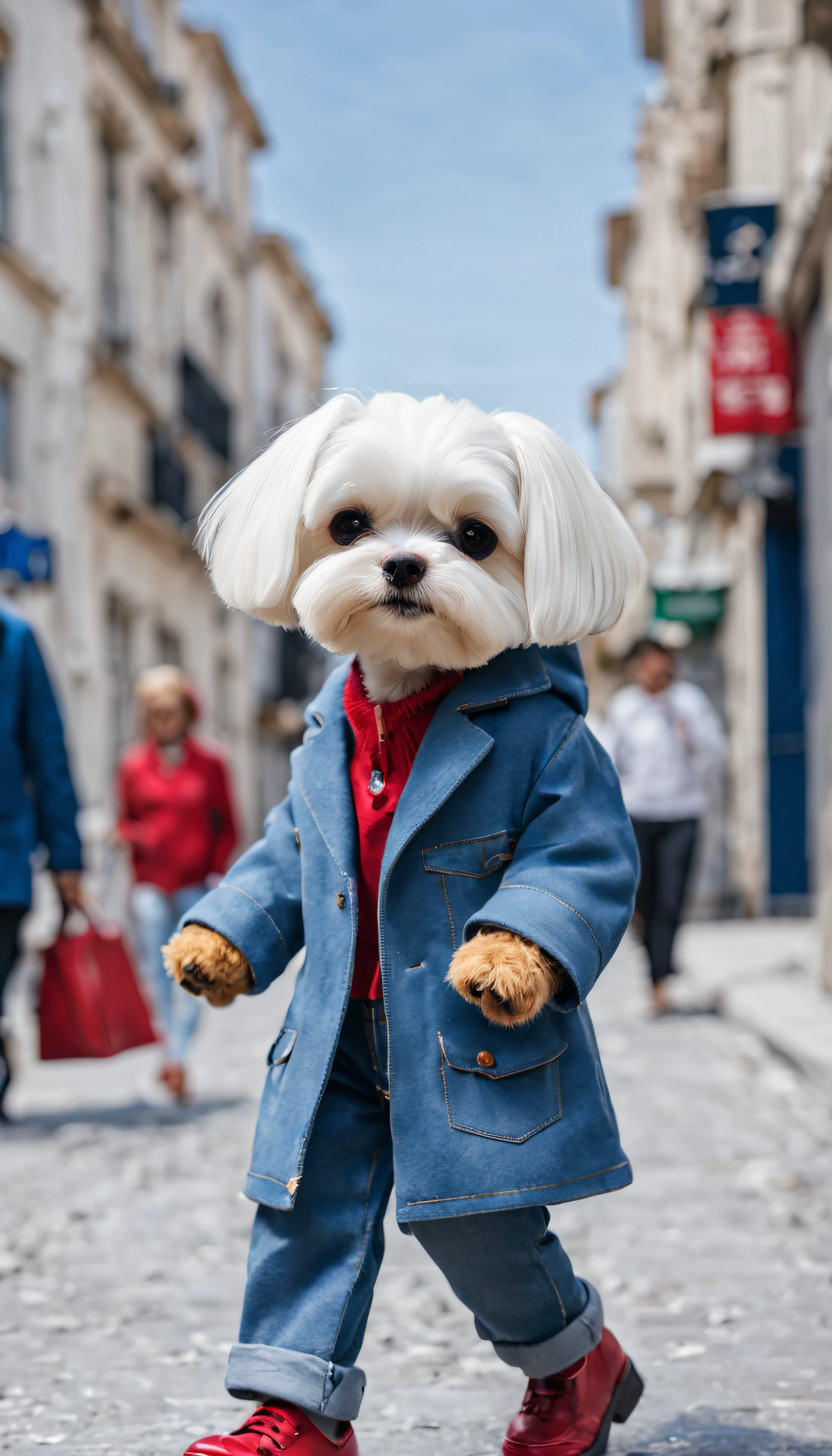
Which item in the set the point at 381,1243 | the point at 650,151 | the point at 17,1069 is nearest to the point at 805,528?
the point at 17,1069

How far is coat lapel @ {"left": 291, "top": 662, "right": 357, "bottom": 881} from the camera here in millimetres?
2447

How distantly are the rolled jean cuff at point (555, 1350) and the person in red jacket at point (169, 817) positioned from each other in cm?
422

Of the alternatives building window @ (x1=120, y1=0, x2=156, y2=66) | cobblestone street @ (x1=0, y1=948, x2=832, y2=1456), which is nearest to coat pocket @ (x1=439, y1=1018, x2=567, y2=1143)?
cobblestone street @ (x1=0, y1=948, x2=832, y2=1456)

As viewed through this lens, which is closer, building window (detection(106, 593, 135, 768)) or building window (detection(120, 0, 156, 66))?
building window (detection(106, 593, 135, 768))

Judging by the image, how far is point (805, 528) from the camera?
41.9 feet

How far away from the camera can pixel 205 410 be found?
21.8 meters

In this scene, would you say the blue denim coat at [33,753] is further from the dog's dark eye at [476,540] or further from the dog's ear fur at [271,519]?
the dog's dark eye at [476,540]

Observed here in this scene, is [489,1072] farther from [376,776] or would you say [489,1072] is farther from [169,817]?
[169,817]

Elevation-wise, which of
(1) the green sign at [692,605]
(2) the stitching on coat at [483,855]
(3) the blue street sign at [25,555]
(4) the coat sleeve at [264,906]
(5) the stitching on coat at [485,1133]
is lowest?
(5) the stitching on coat at [485,1133]

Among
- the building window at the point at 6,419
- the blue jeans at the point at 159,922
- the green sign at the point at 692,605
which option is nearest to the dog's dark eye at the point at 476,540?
the blue jeans at the point at 159,922

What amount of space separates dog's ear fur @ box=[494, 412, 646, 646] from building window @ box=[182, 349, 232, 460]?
18.9 metres

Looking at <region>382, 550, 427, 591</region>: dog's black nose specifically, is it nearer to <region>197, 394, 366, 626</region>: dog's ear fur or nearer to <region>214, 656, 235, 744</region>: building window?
<region>197, 394, 366, 626</region>: dog's ear fur

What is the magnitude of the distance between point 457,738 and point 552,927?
0.33 m

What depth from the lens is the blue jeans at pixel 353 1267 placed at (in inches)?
92.4
